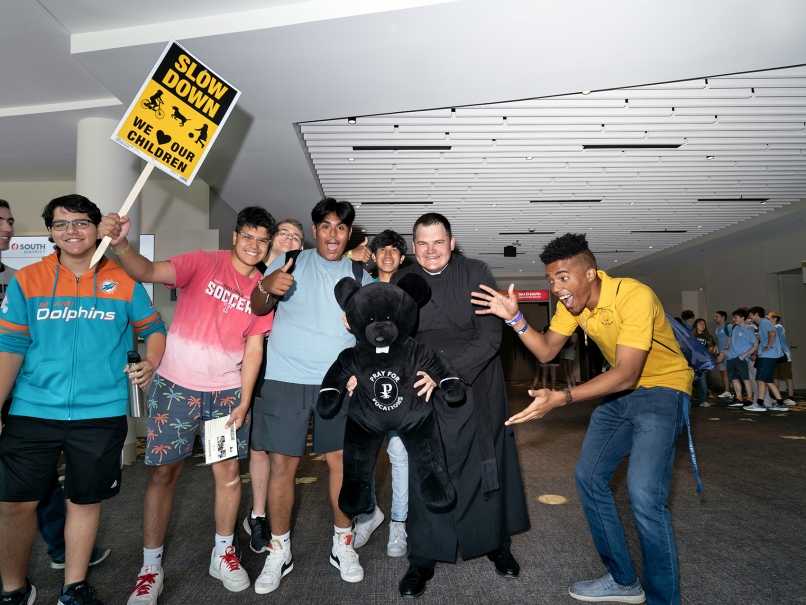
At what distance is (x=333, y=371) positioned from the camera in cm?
215

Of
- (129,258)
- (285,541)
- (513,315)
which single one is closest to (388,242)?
(513,315)

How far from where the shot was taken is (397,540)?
268 centimetres

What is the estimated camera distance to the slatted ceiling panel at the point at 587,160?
18.8 ft

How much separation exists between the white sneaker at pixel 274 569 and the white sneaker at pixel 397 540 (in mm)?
526

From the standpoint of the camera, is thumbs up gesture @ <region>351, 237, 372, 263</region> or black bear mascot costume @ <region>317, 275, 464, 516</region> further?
thumbs up gesture @ <region>351, 237, 372, 263</region>

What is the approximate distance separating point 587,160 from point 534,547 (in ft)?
19.9

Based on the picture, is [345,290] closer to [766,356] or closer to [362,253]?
[362,253]

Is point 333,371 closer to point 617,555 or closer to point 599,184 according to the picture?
point 617,555

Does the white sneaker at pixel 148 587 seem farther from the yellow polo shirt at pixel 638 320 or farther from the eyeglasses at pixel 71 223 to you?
the yellow polo shirt at pixel 638 320

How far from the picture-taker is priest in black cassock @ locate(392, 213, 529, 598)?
2.23 meters

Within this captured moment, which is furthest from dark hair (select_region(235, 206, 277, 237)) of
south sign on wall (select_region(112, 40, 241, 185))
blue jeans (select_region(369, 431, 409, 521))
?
blue jeans (select_region(369, 431, 409, 521))

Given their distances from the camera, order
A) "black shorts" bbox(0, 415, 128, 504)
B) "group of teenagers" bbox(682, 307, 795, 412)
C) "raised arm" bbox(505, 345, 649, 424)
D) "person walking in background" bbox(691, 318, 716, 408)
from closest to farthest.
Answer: "raised arm" bbox(505, 345, 649, 424)
"black shorts" bbox(0, 415, 128, 504)
"group of teenagers" bbox(682, 307, 795, 412)
"person walking in background" bbox(691, 318, 716, 408)

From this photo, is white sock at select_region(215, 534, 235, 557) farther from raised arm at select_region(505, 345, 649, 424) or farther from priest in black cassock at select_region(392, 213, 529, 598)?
raised arm at select_region(505, 345, 649, 424)

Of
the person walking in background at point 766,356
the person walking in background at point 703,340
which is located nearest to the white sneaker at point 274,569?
the person walking in background at point 703,340
